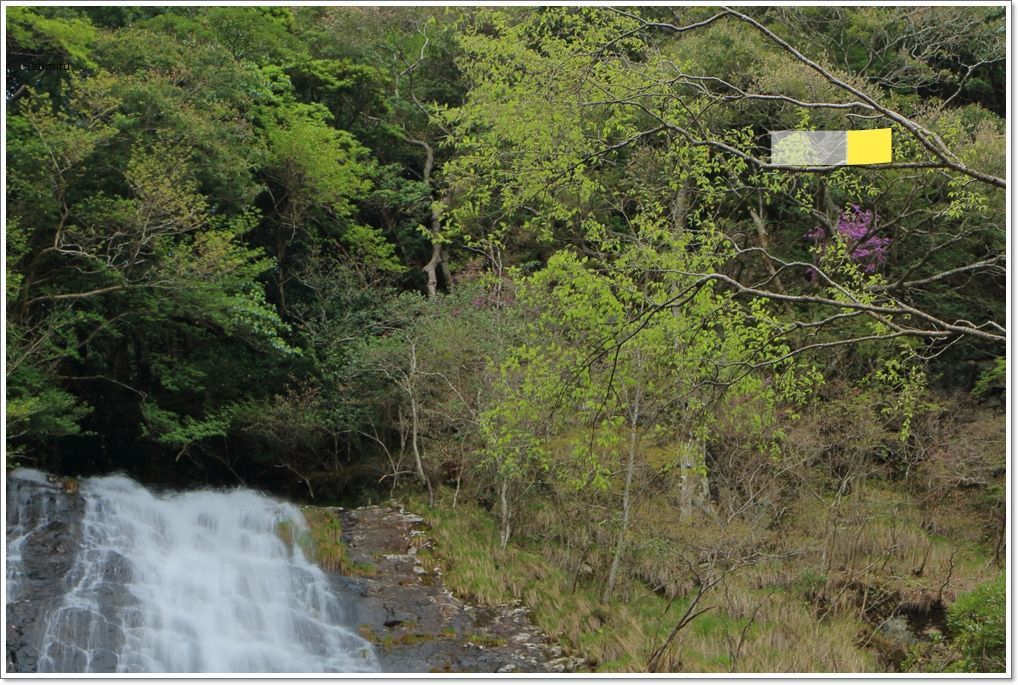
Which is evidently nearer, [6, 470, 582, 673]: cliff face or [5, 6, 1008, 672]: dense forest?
[6, 470, 582, 673]: cliff face

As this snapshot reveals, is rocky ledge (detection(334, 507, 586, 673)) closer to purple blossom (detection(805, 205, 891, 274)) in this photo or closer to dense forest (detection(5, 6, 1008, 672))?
dense forest (detection(5, 6, 1008, 672))

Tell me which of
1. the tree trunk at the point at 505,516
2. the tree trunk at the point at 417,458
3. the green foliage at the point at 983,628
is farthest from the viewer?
the tree trunk at the point at 417,458

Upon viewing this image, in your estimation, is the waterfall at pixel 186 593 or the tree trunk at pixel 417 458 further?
the tree trunk at pixel 417 458

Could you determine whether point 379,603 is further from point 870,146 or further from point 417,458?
point 870,146

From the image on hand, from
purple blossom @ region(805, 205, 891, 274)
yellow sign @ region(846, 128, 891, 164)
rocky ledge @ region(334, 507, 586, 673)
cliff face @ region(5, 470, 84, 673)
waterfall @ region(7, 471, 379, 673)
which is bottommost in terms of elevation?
rocky ledge @ region(334, 507, 586, 673)

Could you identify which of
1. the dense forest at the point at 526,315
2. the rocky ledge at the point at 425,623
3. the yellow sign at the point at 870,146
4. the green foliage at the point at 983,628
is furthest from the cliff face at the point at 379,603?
the yellow sign at the point at 870,146

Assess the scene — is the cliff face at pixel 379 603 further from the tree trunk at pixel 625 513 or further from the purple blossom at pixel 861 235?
the purple blossom at pixel 861 235

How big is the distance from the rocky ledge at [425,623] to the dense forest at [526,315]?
0.93ft

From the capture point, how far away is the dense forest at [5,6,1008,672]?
25.1 ft

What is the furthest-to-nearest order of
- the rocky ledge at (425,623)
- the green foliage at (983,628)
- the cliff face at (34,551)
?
the rocky ledge at (425,623) < the cliff face at (34,551) < the green foliage at (983,628)

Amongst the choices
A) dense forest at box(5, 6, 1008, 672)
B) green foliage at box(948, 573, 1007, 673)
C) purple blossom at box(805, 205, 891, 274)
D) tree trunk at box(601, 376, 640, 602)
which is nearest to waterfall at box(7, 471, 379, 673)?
dense forest at box(5, 6, 1008, 672)

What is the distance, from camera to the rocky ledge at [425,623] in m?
7.41

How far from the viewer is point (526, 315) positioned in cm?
941

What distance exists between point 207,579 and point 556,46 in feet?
17.9
